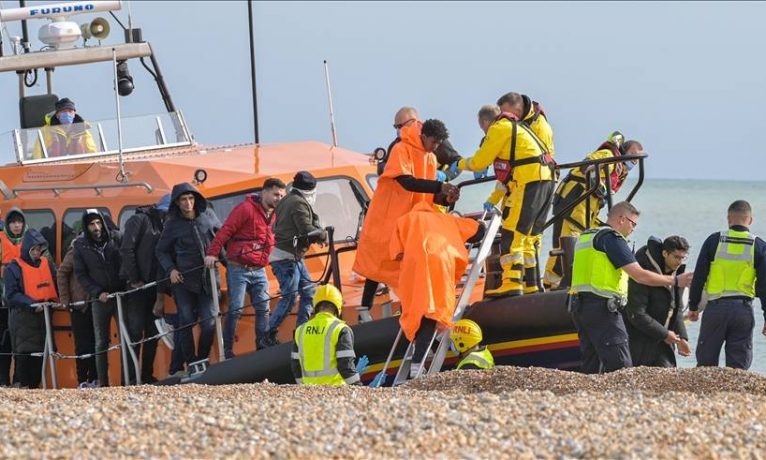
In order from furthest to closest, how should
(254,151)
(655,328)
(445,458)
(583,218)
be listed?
(254,151) → (583,218) → (655,328) → (445,458)

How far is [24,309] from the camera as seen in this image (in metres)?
11.2

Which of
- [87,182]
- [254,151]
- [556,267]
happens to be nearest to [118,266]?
[87,182]

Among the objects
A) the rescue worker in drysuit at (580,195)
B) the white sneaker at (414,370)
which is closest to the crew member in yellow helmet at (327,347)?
the white sneaker at (414,370)

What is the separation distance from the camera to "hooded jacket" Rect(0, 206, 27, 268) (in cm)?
1146

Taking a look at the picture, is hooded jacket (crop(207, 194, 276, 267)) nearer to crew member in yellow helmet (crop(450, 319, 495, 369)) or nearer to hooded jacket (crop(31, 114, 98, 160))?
crew member in yellow helmet (crop(450, 319, 495, 369))

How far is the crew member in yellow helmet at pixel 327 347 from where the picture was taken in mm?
9023

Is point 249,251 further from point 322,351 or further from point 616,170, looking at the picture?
point 616,170

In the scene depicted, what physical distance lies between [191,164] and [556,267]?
8.81ft

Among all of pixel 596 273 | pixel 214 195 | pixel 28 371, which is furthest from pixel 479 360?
pixel 28 371

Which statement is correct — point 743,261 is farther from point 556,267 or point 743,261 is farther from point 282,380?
point 282,380

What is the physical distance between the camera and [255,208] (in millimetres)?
10289

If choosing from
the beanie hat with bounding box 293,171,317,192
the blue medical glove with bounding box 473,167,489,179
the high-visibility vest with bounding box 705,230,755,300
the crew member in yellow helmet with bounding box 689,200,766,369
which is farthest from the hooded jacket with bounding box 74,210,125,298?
the high-visibility vest with bounding box 705,230,755,300

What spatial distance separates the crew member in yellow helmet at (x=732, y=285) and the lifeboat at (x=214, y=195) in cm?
85

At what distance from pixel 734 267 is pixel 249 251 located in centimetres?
303
